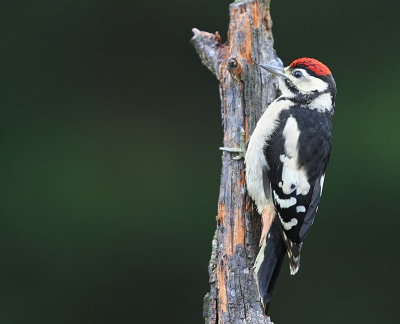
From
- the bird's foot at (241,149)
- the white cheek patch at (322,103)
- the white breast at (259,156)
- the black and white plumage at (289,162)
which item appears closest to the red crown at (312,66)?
the black and white plumage at (289,162)

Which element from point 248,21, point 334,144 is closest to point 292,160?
point 248,21

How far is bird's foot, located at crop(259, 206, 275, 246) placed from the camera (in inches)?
116

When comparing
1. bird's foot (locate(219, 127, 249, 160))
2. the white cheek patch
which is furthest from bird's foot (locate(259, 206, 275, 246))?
the white cheek patch

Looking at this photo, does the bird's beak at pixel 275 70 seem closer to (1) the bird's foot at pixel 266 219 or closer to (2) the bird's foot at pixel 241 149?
(2) the bird's foot at pixel 241 149

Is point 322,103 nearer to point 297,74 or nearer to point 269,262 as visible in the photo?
point 297,74

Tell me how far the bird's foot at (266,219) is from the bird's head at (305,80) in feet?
1.66

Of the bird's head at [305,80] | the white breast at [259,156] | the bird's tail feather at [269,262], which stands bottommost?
the bird's tail feather at [269,262]

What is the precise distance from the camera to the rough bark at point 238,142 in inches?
114

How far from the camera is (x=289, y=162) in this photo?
3.08 metres

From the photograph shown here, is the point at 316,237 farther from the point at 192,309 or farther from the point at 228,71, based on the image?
the point at 228,71

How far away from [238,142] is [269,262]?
0.49 meters

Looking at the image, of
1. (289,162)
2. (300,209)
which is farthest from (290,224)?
(289,162)

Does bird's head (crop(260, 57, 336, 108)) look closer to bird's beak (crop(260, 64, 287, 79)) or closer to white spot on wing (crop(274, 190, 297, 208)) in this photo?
bird's beak (crop(260, 64, 287, 79))

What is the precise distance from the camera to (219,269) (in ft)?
9.64
